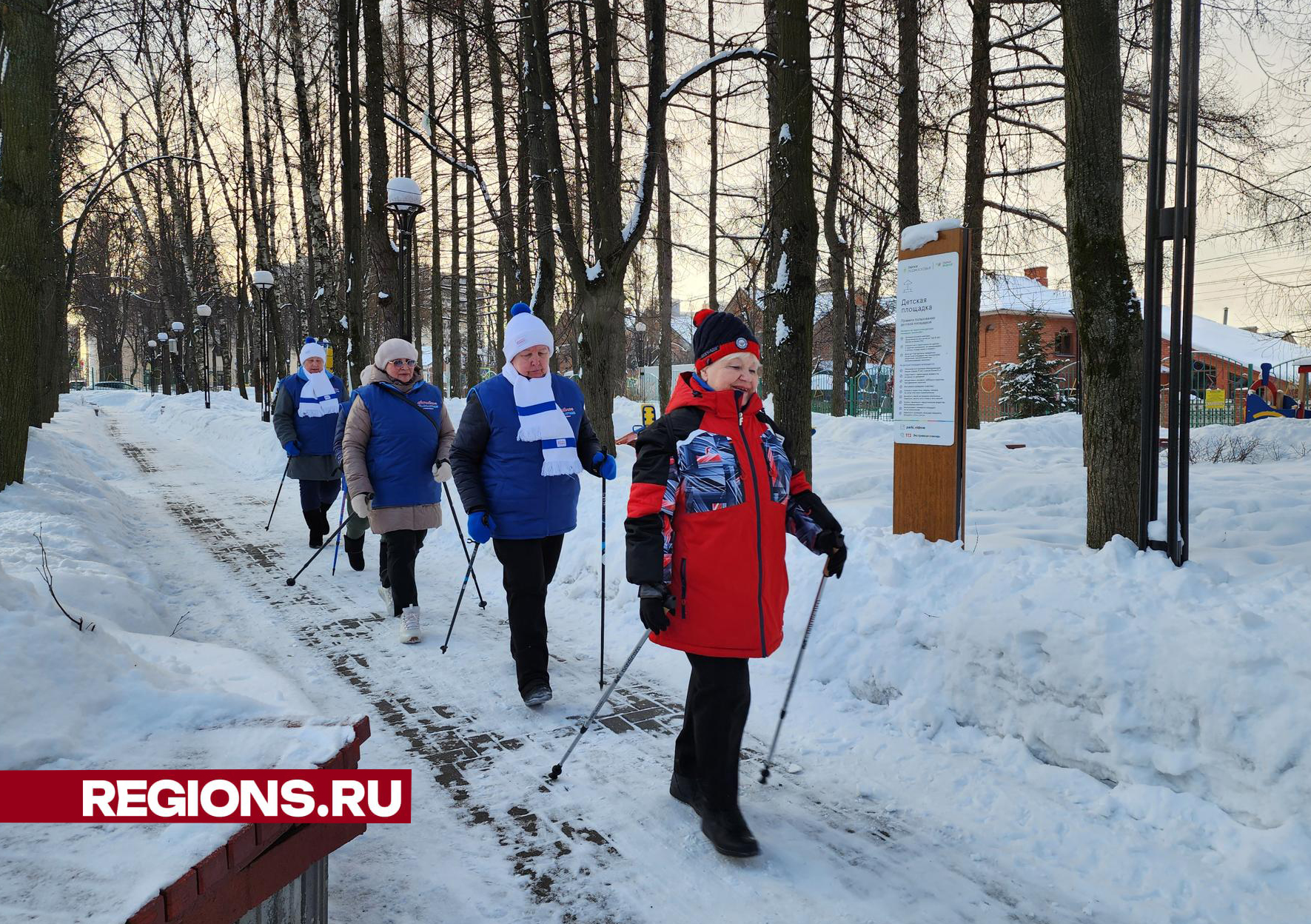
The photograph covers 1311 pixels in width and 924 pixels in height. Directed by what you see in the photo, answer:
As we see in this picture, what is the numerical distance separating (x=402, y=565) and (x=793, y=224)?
4134 millimetres

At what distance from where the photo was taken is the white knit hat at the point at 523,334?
497 centimetres

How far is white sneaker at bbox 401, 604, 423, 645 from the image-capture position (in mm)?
5891

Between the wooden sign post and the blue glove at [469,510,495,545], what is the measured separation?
3.01 meters

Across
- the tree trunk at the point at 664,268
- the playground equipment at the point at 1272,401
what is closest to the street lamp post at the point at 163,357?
the tree trunk at the point at 664,268

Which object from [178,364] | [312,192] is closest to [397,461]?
[312,192]

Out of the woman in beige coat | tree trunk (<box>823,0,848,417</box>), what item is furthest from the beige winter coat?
tree trunk (<box>823,0,848,417</box>)

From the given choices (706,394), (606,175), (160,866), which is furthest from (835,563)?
(606,175)

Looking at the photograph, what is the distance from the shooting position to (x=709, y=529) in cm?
325

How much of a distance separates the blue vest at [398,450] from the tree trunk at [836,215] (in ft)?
16.9

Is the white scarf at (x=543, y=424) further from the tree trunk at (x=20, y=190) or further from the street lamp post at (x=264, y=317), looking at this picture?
the street lamp post at (x=264, y=317)

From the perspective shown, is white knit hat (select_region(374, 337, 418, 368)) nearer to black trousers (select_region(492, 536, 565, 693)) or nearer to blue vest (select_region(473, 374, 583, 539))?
blue vest (select_region(473, 374, 583, 539))

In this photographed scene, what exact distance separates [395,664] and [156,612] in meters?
2.33

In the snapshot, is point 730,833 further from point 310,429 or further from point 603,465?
point 310,429

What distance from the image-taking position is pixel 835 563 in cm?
358
